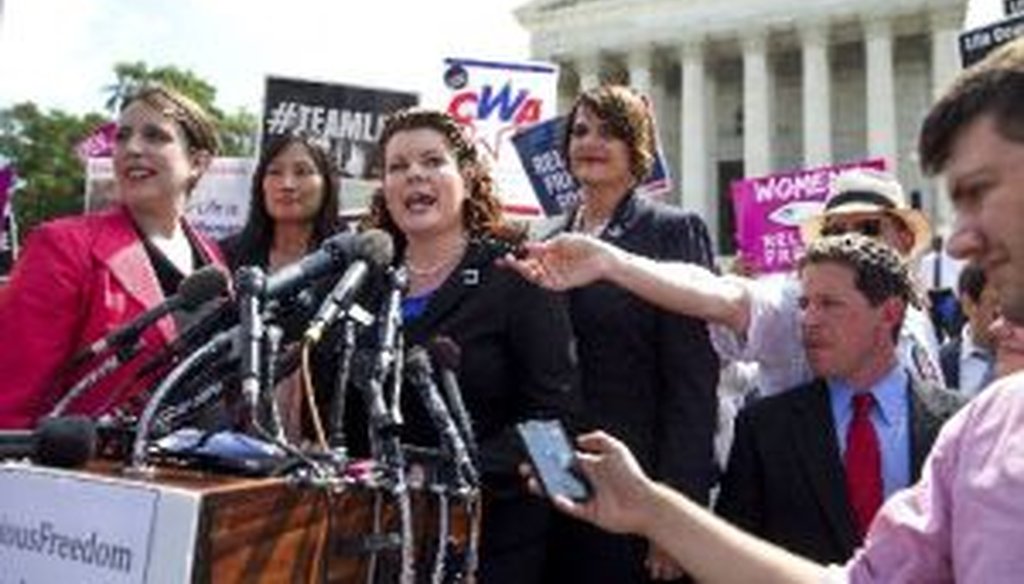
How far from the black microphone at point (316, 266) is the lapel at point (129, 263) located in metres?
0.96

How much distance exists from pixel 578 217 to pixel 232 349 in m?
2.45

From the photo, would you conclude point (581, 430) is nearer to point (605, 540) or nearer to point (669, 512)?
point (605, 540)

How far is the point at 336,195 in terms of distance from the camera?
5699mm

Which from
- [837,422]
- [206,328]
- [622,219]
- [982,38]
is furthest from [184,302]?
[982,38]

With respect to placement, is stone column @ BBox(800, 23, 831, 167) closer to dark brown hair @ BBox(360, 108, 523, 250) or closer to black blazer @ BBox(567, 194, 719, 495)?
black blazer @ BBox(567, 194, 719, 495)

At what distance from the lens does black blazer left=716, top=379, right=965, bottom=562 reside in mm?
3760

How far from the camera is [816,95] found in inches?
1813

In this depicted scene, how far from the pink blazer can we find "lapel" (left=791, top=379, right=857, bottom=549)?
5.77ft

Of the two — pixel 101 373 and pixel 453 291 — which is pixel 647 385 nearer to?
pixel 453 291

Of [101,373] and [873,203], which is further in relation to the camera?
[873,203]

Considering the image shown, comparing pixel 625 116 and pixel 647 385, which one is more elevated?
pixel 625 116

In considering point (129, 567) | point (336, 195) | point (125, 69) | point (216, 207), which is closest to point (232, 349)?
point (129, 567)

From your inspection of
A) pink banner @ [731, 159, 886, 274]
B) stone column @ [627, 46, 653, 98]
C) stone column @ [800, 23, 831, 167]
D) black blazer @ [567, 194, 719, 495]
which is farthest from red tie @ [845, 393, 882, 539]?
stone column @ [627, 46, 653, 98]

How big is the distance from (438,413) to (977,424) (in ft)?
3.24
